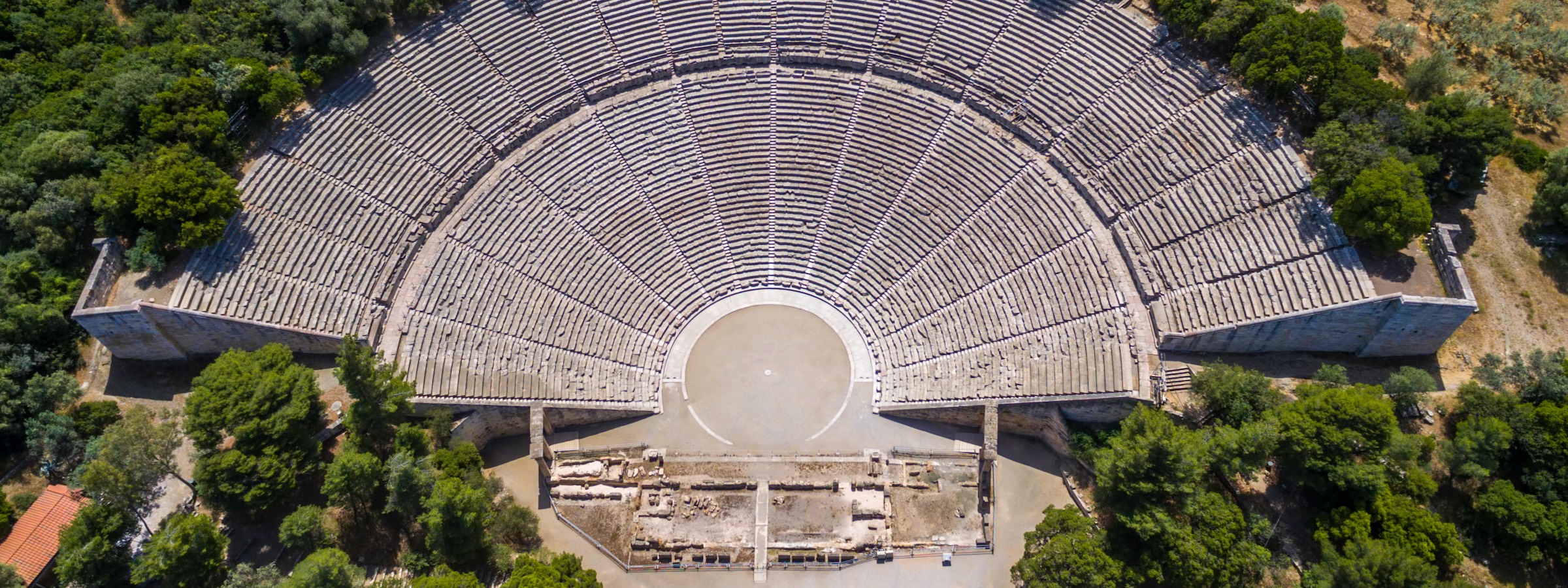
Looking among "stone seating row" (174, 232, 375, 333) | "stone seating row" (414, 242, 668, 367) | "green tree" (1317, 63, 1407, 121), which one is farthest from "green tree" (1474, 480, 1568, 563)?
"stone seating row" (174, 232, 375, 333)

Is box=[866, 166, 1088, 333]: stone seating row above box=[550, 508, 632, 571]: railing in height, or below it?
above

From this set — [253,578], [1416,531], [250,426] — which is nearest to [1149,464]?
[1416,531]

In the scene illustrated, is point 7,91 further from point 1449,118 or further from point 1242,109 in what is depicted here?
point 1449,118

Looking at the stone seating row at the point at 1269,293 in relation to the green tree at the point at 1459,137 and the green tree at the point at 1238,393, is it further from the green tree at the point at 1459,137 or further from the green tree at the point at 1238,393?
the green tree at the point at 1459,137

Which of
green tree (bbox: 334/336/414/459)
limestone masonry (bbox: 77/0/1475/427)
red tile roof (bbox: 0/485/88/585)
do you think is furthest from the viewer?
limestone masonry (bbox: 77/0/1475/427)

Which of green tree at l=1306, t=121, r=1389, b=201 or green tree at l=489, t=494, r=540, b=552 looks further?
green tree at l=489, t=494, r=540, b=552

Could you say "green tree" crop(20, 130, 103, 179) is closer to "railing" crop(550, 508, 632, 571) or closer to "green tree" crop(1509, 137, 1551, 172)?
"railing" crop(550, 508, 632, 571)

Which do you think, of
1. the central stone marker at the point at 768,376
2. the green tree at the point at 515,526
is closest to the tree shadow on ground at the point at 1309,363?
the central stone marker at the point at 768,376
